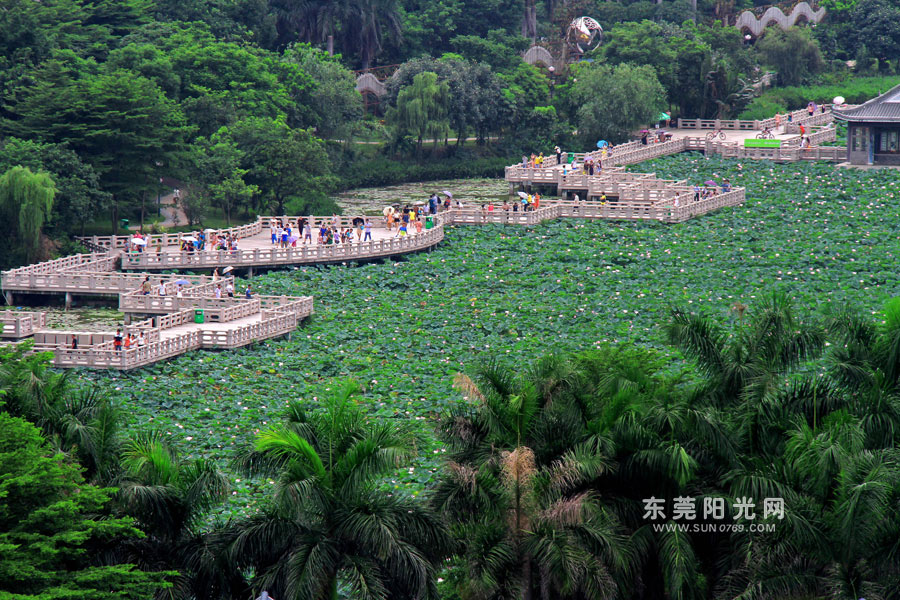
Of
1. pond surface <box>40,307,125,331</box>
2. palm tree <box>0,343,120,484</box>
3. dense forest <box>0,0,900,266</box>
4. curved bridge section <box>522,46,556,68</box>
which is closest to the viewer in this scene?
palm tree <box>0,343,120,484</box>

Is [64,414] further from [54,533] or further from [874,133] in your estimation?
[874,133]

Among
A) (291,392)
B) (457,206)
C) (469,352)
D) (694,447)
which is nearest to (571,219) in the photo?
(457,206)

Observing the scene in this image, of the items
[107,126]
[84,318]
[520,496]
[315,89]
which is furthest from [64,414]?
[315,89]

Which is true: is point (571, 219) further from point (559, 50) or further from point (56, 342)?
point (559, 50)

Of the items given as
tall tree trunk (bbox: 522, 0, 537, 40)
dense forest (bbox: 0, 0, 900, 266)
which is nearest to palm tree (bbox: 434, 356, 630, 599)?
dense forest (bbox: 0, 0, 900, 266)

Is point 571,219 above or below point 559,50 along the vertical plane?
below

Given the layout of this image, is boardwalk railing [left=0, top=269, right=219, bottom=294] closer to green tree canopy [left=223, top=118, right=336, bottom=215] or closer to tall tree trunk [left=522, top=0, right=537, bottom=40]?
green tree canopy [left=223, top=118, right=336, bottom=215]
